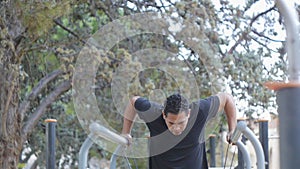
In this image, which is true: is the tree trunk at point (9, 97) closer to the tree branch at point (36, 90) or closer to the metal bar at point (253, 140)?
the tree branch at point (36, 90)

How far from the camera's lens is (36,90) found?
26.2ft

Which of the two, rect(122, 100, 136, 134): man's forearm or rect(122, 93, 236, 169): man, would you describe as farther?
rect(122, 100, 136, 134): man's forearm

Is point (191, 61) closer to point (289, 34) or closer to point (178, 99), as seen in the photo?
point (178, 99)

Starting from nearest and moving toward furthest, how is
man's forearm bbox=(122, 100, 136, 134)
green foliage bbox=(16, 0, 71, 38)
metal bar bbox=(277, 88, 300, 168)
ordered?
metal bar bbox=(277, 88, 300, 168), man's forearm bbox=(122, 100, 136, 134), green foliage bbox=(16, 0, 71, 38)

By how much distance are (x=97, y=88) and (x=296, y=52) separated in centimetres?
710

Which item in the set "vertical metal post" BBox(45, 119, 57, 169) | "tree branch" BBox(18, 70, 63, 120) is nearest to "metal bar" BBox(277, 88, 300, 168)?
"vertical metal post" BBox(45, 119, 57, 169)

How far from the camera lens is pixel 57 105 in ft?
30.8

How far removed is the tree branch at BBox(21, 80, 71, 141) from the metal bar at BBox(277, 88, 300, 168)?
6.79m

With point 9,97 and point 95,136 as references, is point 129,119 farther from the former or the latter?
point 9,97

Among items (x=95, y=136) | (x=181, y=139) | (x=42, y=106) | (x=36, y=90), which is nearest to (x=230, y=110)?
(x=181, y=139)

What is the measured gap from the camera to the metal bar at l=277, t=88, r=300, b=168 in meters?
1.17

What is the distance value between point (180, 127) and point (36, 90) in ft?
16.9

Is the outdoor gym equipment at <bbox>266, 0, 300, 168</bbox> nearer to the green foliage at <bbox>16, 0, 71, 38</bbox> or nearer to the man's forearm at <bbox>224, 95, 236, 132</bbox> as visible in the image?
the man's forearm at <bbox>224, 95, 236, 132</bbox>

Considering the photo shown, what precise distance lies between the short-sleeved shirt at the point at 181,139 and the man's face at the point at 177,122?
0.04 metres
